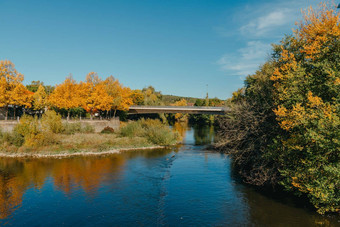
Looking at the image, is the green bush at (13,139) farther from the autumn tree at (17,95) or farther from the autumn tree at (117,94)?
the autumn tree at (117,94)

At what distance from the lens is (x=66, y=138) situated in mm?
44031

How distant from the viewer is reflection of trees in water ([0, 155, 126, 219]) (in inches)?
895

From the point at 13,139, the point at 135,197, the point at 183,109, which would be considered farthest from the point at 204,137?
the point at 135,197

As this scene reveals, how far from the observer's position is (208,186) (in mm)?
25406

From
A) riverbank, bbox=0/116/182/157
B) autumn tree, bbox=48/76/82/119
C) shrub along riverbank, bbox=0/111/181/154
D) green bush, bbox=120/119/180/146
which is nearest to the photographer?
riverbank, bbox=0/116/182/157

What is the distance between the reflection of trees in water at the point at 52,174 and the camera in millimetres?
22739

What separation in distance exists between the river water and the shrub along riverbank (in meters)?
5.88

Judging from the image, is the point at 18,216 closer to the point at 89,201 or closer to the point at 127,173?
the point at 89,201

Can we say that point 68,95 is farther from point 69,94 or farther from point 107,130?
point 107,130

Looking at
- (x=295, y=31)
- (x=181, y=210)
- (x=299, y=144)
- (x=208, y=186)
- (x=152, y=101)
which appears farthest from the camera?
(x=152, y=101)

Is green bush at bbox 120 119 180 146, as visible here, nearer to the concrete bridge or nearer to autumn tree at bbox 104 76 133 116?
autumn tree at bbox 104 76 133 116

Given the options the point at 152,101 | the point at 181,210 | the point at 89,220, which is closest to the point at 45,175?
the point at 89,220

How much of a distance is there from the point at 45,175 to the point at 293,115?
26380 millimetres

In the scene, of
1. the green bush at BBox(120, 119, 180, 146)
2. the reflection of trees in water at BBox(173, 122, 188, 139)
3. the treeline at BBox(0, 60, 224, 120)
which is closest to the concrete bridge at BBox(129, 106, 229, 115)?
the treeline at BBox(0, 60, 224, 120)
